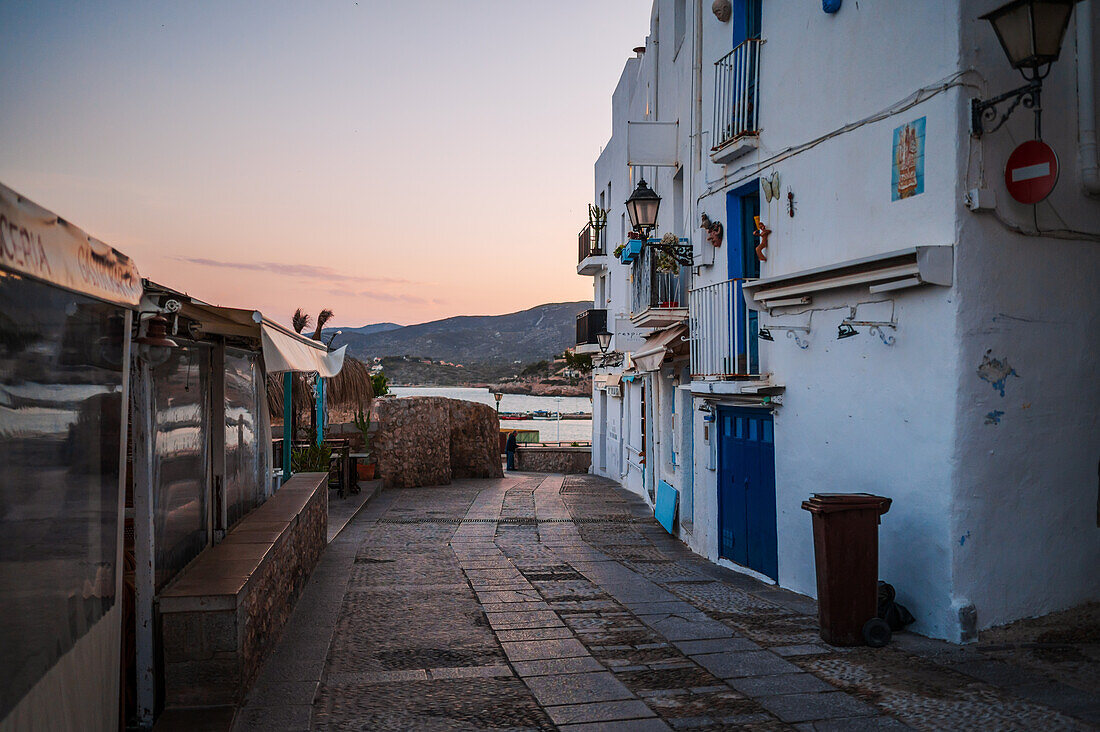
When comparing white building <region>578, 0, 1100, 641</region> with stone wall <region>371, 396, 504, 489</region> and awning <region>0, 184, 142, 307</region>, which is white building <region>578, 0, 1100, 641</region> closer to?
awning <region>0, 184, 142, 307</region>

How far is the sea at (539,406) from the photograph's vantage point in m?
75.5

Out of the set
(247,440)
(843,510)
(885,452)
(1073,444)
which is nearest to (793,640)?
(843,510)

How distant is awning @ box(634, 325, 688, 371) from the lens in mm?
13648

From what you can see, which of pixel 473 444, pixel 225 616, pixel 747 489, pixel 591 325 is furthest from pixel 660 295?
pixel 591 325

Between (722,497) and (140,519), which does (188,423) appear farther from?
(722,497)

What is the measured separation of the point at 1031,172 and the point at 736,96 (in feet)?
15.2

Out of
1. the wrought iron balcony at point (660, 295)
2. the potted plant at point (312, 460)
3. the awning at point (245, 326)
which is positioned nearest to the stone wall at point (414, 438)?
the potted plant at point (312, 460)

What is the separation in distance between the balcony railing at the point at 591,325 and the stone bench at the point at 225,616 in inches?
800

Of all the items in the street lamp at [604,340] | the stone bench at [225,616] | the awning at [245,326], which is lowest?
the stone bench at [225,616]

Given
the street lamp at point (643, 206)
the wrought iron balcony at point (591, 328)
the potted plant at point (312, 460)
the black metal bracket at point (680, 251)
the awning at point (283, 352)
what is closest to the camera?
the awning at point (283, 352)

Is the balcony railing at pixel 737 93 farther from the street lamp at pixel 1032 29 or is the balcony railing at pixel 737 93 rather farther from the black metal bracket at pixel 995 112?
the street lamp at pixel 1032 29

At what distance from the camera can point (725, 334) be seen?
11141mm

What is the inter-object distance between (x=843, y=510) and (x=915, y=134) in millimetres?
3352

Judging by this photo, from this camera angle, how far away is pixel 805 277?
30.2ft
